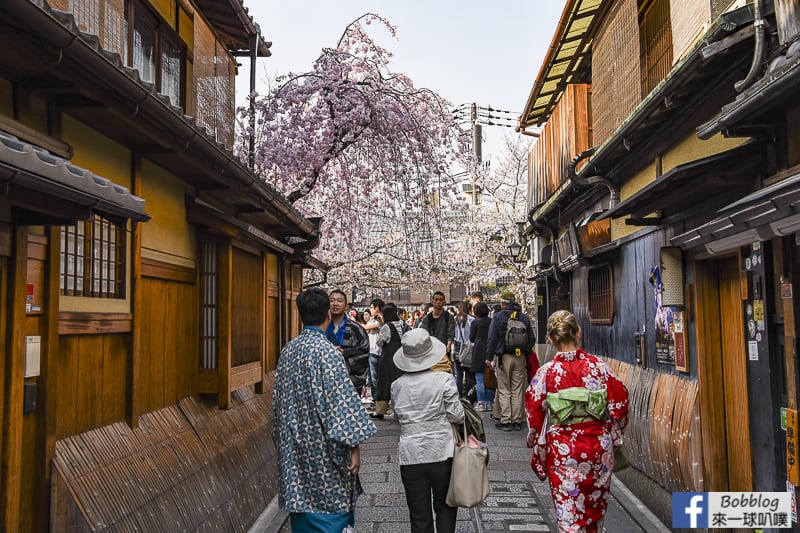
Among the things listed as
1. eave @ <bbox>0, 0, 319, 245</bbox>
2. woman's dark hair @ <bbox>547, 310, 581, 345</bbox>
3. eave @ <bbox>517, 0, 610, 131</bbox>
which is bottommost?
woman's dark hair @ <bbox>547, 310, 581, 345</bbox>

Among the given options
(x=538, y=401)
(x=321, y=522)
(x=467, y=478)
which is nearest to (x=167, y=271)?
(x=321, y=522)

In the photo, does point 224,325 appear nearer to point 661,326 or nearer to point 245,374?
point 245,374

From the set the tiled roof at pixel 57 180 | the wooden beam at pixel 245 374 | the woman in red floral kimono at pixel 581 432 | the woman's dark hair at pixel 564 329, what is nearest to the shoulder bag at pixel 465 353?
the wooden beam at pixel 245 374

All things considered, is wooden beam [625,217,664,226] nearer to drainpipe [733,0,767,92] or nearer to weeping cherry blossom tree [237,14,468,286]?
drainpipe [733,0,767,92]

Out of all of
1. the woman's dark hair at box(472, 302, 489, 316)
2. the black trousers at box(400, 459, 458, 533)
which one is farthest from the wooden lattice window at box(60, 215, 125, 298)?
the woman's dark hair at box(472, 302, 489, 316)

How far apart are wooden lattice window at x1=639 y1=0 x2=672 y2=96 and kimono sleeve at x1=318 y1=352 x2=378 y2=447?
555 centimetres

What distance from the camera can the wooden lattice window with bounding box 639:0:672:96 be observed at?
8.34 metres

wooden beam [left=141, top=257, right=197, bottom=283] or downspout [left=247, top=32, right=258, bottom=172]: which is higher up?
downspout [left=247, top=32, right=258, bottom=172]

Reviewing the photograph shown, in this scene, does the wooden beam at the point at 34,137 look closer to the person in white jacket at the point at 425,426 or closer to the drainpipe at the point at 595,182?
the person in white jacket at the point at 425,426

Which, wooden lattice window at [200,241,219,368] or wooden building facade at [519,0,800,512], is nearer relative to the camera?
wooden building facade at [519,0,800,512]

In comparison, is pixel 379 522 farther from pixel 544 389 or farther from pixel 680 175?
pixel 680 175

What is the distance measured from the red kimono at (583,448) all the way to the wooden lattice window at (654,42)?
13.9 ft

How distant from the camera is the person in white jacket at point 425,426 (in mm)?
5762

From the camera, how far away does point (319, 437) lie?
482cm
